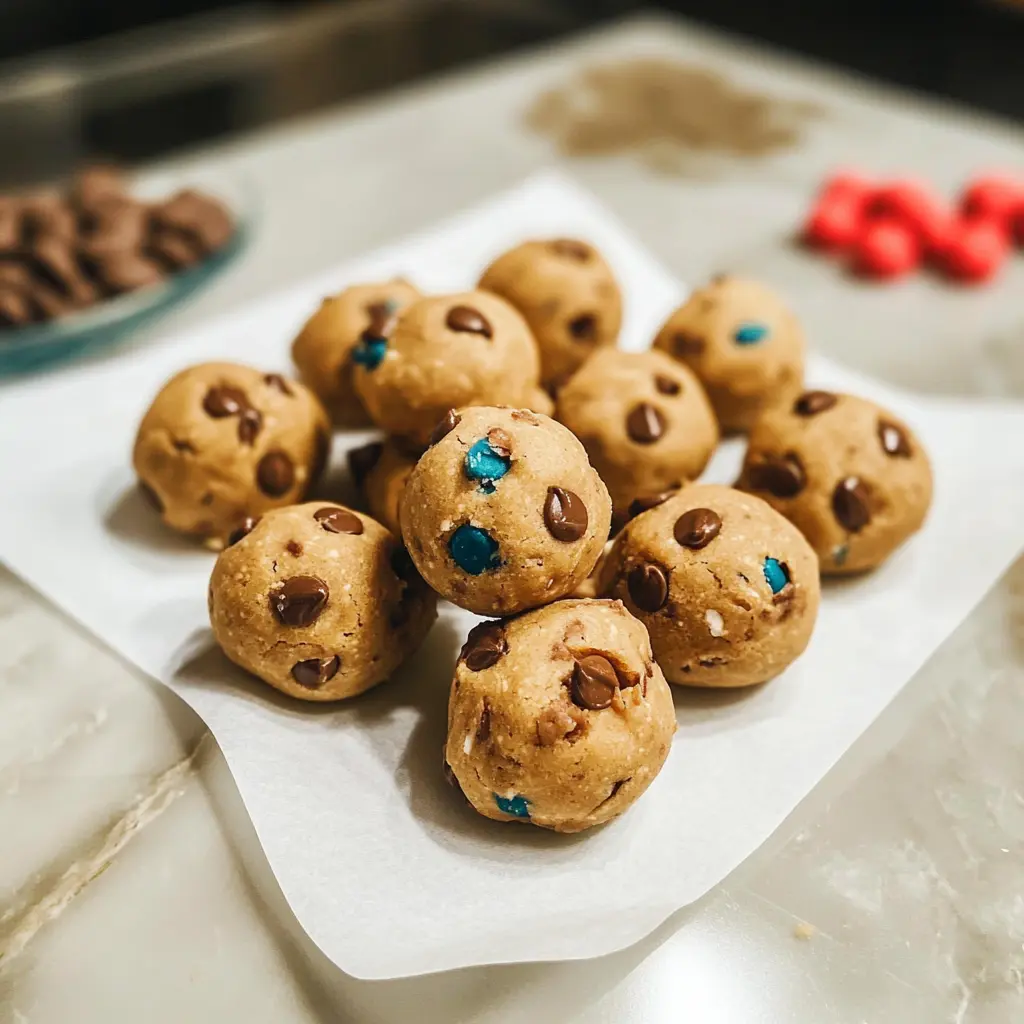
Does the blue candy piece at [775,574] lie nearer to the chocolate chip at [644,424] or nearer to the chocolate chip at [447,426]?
the chocolate chip at [644,424]

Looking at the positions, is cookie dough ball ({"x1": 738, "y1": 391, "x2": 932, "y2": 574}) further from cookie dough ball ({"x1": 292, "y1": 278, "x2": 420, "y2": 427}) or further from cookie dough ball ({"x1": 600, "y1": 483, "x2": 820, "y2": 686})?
cookie dough ball ({"x1": 292, "y1": 278, "x2": 420, "y2": 427})

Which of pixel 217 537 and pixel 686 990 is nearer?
pixel 686 990

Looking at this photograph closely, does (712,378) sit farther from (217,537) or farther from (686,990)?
(686,990)

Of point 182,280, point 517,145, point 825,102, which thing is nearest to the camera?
point 182,280

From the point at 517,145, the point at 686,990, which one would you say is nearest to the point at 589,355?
the point at 686,990

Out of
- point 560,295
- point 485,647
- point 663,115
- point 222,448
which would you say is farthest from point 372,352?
point 663,115

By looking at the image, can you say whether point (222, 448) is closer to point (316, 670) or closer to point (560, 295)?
point (316, 670)
